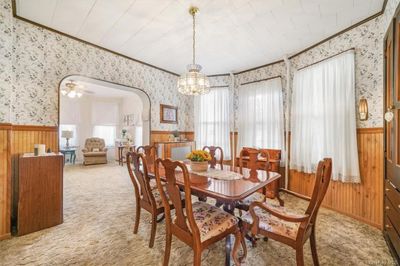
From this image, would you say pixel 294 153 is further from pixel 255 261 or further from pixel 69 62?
pixel 69 62

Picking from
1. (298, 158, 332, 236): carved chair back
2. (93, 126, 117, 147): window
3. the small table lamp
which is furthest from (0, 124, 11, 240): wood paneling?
(93, 126, 117, 147): window

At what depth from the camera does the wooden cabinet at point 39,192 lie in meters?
2.10

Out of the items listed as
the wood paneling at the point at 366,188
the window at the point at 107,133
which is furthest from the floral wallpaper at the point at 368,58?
the window at the point at 107,133

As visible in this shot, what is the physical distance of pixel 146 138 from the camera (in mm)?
4188

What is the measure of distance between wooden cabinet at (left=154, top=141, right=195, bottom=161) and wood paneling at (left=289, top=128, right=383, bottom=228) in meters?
3.08

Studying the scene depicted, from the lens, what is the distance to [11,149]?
218cm

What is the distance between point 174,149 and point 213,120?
127 cm

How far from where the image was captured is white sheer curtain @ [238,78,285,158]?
146 inches

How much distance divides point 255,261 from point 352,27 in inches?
134

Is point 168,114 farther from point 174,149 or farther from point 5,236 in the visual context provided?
point 5,236

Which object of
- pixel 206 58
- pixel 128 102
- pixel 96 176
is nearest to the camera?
pixel 206 58

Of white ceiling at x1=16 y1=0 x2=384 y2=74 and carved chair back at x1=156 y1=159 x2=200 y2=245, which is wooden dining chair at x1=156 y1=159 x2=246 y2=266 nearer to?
carved chair back at x1=156 y1=159 x2=200 y2=245

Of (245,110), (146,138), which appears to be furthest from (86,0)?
(245,110)

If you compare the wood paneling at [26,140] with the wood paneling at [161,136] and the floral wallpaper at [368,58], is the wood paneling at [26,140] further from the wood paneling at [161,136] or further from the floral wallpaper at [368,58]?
the floral wallpaper at [368,58]
